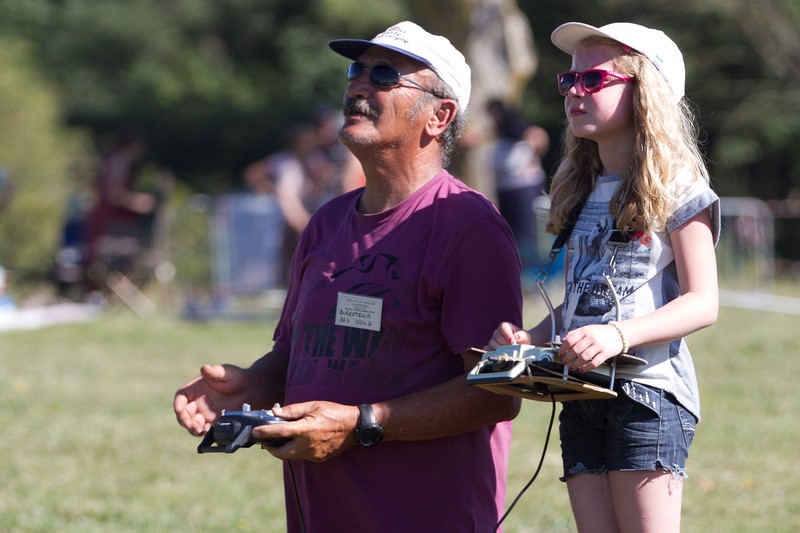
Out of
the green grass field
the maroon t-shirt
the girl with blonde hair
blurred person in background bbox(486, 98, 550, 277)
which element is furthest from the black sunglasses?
blurred person in background bbox(486, 98, 550, 277)

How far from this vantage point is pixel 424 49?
10.7 ft

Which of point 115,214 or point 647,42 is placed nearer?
point 647,42

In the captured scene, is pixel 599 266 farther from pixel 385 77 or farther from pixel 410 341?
pixel 385 77

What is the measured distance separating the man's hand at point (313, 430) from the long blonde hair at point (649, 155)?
0.79 m

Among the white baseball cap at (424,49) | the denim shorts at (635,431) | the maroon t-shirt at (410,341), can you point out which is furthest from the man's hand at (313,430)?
the white baseball cap at (424,49)

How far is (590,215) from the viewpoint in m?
3.19

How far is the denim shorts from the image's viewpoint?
2998 mm

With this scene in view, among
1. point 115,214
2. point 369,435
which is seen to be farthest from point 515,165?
point 369,435

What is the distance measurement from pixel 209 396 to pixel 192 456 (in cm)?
347

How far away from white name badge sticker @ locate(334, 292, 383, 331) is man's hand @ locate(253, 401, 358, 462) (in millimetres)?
238

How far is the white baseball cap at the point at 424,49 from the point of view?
10.7ft

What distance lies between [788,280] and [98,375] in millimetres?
13148

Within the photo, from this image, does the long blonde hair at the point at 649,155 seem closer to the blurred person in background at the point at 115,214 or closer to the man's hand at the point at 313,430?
the man's hand at the point at 313,430

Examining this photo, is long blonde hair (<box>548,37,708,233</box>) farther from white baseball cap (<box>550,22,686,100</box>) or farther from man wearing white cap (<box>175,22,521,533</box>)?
man wearing white cap (<box>175,22,521,533</box>)
